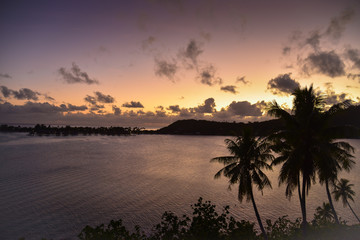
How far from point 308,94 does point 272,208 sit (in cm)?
2272

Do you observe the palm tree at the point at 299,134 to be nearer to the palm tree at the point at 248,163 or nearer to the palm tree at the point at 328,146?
the palm tree at the point at 328,146

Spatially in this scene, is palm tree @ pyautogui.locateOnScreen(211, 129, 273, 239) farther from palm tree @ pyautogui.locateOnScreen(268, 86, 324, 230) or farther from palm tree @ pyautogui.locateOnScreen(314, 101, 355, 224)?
palm tree @ pyautogui.locateOnScreen(314, 101, 355, 224)

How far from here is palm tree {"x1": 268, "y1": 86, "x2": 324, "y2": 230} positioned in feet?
50.1

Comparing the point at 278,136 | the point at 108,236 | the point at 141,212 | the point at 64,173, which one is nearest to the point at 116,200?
the point at 141,212

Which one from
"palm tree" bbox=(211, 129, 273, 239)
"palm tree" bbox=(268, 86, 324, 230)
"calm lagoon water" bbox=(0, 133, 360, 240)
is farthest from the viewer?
"calm lagoon water" bbox=(0, 133, 360, 240)

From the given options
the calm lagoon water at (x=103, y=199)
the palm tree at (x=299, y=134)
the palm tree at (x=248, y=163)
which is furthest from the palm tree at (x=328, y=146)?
the calm lagoon water at (x=103, y=199)

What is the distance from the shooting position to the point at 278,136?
15.3m

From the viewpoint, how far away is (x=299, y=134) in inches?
603

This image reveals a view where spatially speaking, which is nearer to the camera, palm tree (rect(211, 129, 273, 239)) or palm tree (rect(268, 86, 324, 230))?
palm tree (rect(268, 86, 324, 230))

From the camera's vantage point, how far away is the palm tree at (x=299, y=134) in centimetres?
1527

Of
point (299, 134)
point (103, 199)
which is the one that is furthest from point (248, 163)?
point (103, 199)

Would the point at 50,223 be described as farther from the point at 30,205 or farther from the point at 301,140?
the point at 301,140

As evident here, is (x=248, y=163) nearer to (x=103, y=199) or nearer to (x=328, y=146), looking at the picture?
(x=328, y=146)

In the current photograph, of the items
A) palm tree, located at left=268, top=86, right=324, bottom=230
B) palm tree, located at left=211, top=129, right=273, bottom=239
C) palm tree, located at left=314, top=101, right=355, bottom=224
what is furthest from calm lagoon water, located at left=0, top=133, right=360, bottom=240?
palm tree, located at left=314, top=101, right=355, bottom=224
